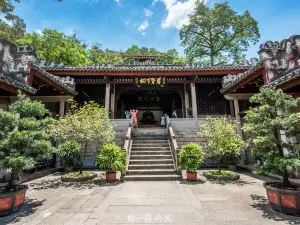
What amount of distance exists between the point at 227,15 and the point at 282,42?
64.9 ft

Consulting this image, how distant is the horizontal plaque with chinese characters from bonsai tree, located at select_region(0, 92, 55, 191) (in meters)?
7.57

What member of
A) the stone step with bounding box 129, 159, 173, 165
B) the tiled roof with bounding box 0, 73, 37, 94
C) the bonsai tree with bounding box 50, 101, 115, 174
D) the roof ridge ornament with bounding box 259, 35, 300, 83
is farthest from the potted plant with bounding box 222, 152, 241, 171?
the tiled roof with bounding box 0, 73, 37, 94

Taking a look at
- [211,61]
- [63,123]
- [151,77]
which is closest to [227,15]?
[211,61]

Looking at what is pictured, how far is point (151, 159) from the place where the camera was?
7.75 meters

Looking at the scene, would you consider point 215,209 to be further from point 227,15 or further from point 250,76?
point 227,15

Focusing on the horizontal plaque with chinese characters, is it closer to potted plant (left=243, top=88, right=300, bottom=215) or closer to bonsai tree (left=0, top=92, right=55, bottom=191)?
bonsai tree (left=0, top=92, right=55, bottom=191)

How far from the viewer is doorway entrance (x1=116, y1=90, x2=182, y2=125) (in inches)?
620

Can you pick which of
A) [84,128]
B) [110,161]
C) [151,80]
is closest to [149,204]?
[110,161]

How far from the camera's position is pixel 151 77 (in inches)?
457

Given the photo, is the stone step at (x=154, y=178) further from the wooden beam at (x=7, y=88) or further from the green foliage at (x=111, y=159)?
the wooden beam at (x=7, y=88)

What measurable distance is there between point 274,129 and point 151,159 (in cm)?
502

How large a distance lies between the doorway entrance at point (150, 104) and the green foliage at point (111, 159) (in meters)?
9.03

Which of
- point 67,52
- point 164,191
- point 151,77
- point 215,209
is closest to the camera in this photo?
point 215,209

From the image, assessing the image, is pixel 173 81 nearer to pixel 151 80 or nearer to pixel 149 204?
pixel 151 80
